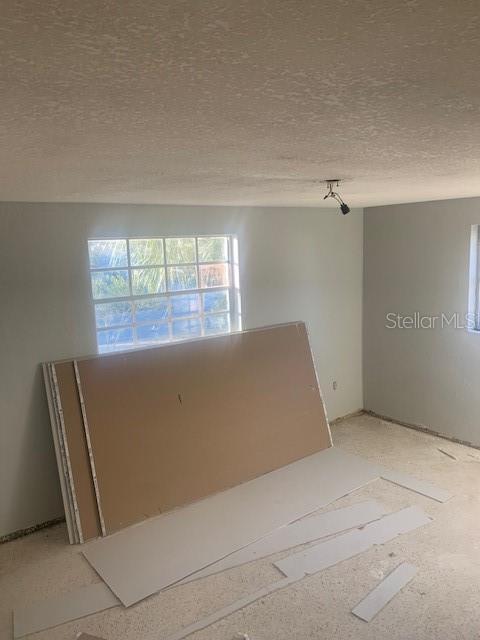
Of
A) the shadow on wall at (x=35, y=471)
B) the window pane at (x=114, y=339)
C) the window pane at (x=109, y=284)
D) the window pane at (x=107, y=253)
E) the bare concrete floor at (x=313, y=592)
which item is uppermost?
the window pane at (x=107, y=253)

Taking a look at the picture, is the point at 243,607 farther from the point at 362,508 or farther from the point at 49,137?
the point at 49,137

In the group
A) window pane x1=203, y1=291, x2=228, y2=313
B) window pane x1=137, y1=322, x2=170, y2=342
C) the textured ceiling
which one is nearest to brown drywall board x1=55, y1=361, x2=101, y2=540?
window pane x1=137, y1=322, x2=170, y2=342

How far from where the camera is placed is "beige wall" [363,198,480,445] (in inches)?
176

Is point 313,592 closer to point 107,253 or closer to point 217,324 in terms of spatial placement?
point 217,324

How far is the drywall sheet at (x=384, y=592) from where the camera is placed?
257 cm

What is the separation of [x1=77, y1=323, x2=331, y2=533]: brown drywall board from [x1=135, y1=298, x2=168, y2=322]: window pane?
11.6 inches

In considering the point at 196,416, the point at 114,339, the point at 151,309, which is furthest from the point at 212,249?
the point at 196,416

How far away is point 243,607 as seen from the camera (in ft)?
8.65

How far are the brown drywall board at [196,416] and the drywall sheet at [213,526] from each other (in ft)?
0.43

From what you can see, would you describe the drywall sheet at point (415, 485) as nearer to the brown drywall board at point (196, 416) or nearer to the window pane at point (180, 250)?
the brown drywall board at point (196, 416)

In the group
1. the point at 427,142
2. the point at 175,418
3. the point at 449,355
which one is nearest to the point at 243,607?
the point at 175,418

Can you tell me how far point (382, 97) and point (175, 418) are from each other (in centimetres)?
314

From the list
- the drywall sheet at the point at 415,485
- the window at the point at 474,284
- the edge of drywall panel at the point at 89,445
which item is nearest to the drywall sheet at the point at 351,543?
the drywall sheet at the point at 415,485

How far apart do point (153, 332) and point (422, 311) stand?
273 centimetres
